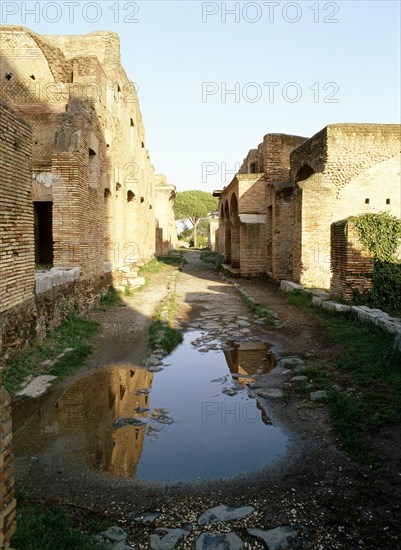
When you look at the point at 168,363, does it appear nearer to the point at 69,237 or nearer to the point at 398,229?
the point at 69,237

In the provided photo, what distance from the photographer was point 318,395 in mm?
4965

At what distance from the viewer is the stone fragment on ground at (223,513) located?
9.25 feet

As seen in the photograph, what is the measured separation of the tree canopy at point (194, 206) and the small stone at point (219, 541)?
59724mm

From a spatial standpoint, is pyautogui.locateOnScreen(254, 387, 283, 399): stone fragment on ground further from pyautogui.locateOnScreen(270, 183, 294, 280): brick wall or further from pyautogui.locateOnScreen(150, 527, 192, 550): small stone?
pyautogui.locateOnScreen(270, 183, 294, 280): brick wall

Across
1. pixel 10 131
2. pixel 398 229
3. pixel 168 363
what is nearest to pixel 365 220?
pixel 398 229

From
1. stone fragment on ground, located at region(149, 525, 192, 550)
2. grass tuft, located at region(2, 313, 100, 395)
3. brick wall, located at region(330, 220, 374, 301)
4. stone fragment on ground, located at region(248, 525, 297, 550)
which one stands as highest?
brick wall, located at region(330, 220, 374, 301)

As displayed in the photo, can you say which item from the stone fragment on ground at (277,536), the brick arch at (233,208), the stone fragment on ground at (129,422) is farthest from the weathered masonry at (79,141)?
the stone fragment on ground at (277,536)

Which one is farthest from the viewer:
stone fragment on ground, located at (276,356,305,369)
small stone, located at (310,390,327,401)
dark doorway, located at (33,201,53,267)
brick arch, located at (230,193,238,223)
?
brick arch, located at (230,193,238,223)

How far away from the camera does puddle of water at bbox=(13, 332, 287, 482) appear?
3.62 m

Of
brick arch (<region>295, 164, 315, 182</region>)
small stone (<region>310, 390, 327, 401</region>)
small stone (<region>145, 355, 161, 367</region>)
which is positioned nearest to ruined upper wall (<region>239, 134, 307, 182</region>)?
brick arch (<region>295, 164, 315, 182</region>)

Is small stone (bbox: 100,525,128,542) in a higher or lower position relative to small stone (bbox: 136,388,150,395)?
lower

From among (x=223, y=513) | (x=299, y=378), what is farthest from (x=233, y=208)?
(x=223, y=513)

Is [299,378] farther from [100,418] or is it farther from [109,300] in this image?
[109,300]

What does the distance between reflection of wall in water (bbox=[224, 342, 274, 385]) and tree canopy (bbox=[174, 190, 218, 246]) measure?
2162 inches
